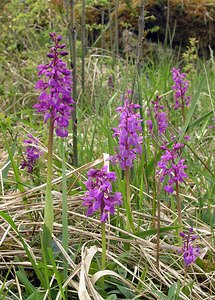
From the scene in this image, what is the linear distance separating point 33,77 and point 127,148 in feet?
10.9

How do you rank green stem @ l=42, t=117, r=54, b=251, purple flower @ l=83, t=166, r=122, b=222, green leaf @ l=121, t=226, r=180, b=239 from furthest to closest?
1. green leaf @ l=121, t=226, r=180, b=239
2. green stem @ l=42, t=117, r=54, b=251
3. purple flower @ l=83, t=166, r=122, b=222

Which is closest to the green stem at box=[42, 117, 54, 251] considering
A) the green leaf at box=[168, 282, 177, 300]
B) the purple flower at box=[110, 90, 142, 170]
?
the purple flower at box=[110, 90, 142, 170]

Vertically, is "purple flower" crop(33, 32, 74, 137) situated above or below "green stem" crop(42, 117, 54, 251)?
above

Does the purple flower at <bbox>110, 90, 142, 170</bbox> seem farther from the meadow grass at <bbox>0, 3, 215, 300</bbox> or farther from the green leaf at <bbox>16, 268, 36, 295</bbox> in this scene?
the green leaf at <bbox>16, 268, 36, 295</bbox>

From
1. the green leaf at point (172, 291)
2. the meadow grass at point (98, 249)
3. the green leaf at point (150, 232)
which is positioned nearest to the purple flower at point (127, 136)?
the meadow grass at point (98, 249)

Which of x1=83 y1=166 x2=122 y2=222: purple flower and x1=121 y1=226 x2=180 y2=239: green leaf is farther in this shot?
x1=121 y1=226 x2=180 y2=239: green leaf

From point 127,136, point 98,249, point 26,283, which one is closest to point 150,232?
point 98,249

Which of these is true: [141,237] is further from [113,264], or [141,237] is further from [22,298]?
[22,298]

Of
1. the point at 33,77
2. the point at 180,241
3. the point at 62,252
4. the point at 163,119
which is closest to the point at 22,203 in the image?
the point at 62,252

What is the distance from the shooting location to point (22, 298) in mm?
1651

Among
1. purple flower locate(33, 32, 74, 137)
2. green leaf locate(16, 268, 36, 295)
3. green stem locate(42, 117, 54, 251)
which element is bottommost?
green leaf locate(16, 268, 36, 295)

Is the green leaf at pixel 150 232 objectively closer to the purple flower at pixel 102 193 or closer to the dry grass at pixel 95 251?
the dry grass at pixel 95 251

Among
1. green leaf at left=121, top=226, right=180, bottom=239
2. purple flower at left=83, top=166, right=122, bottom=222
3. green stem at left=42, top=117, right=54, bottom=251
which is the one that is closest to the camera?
purple flower at left=83, top=166, right=122, bottom=222

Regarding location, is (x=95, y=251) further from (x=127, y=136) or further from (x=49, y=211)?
(x=127, y=136)
